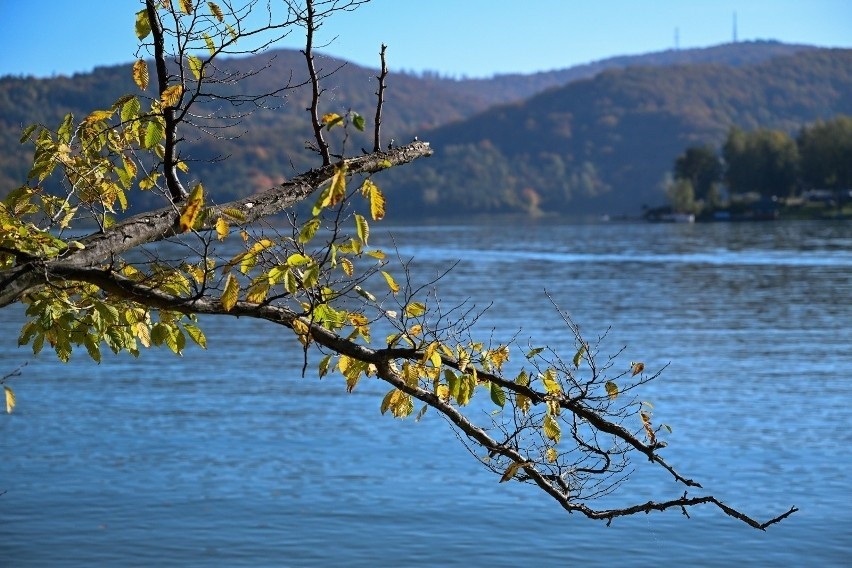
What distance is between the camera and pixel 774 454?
15500 millimetres

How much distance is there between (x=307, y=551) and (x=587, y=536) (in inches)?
110

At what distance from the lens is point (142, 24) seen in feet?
18.1

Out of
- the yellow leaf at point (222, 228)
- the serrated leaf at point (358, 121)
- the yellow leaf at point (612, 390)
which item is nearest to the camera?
the serrated leaf at point (358, 121)

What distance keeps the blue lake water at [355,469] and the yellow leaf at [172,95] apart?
9.64ft

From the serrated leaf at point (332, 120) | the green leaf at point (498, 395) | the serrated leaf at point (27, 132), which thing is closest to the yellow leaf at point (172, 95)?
the serrated leaf at point (332, 120)

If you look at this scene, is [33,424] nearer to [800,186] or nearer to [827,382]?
[827,382]

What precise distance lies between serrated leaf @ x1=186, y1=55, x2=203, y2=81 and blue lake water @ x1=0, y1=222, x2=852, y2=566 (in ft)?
9.27

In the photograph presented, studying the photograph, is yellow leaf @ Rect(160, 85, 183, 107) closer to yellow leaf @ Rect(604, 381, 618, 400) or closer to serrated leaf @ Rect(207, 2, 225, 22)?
serrated leaf @ Rect(207, 2, 225, 22)

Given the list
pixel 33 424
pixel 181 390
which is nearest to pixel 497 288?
pixel 181 390

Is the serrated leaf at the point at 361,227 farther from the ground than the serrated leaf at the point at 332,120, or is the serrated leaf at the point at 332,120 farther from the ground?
the serrated leaf at the point at 332,120

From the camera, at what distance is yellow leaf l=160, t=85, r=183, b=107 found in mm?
5531

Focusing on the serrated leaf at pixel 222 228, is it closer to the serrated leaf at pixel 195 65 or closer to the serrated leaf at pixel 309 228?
the serrated leaf at pixel 309 228

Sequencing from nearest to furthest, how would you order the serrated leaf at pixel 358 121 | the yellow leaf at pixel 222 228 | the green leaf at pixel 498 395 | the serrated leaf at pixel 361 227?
1. the serrated leaf at pixel 358 121
2. the serrated leaf at pixel 361 227
3. the yellow leaf at pixel 222 228
4. the green leaf at pixel 498 395

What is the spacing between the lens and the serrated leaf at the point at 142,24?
5.50m
